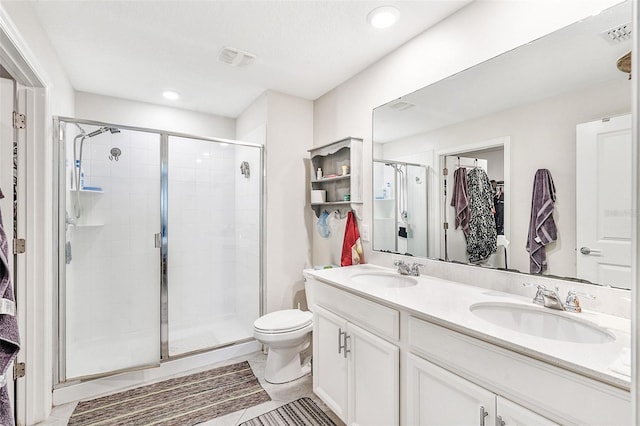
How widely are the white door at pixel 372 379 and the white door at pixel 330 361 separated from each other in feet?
0.22

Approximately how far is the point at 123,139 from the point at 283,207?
4.50 feet

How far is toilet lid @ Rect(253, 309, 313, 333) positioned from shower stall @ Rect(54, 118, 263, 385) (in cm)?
49

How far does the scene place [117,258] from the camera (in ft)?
7.67

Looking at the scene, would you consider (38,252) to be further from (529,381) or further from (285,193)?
(529,381)

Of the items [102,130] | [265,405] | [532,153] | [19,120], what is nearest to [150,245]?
[102,130]

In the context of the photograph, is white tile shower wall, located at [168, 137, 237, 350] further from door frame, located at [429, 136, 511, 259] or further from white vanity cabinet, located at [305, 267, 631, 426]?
door frame, located at [429, 136, 511, 259]

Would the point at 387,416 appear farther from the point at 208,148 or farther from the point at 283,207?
the point at 208,148

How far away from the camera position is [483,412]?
39.0 inches

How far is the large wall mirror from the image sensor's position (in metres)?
1.13

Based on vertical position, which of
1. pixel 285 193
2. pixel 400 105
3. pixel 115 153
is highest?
pixel 400 105

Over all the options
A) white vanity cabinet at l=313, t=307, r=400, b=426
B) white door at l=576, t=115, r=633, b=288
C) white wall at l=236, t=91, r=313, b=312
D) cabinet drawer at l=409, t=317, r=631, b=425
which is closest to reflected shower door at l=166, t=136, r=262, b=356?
white wall at l=236, t=91, r=313, b=312

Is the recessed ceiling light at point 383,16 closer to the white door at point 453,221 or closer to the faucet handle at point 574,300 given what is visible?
A: the white door at point 453,221

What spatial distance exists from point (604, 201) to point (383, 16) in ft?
4.65

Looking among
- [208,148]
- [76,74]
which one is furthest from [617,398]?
[76,74]
